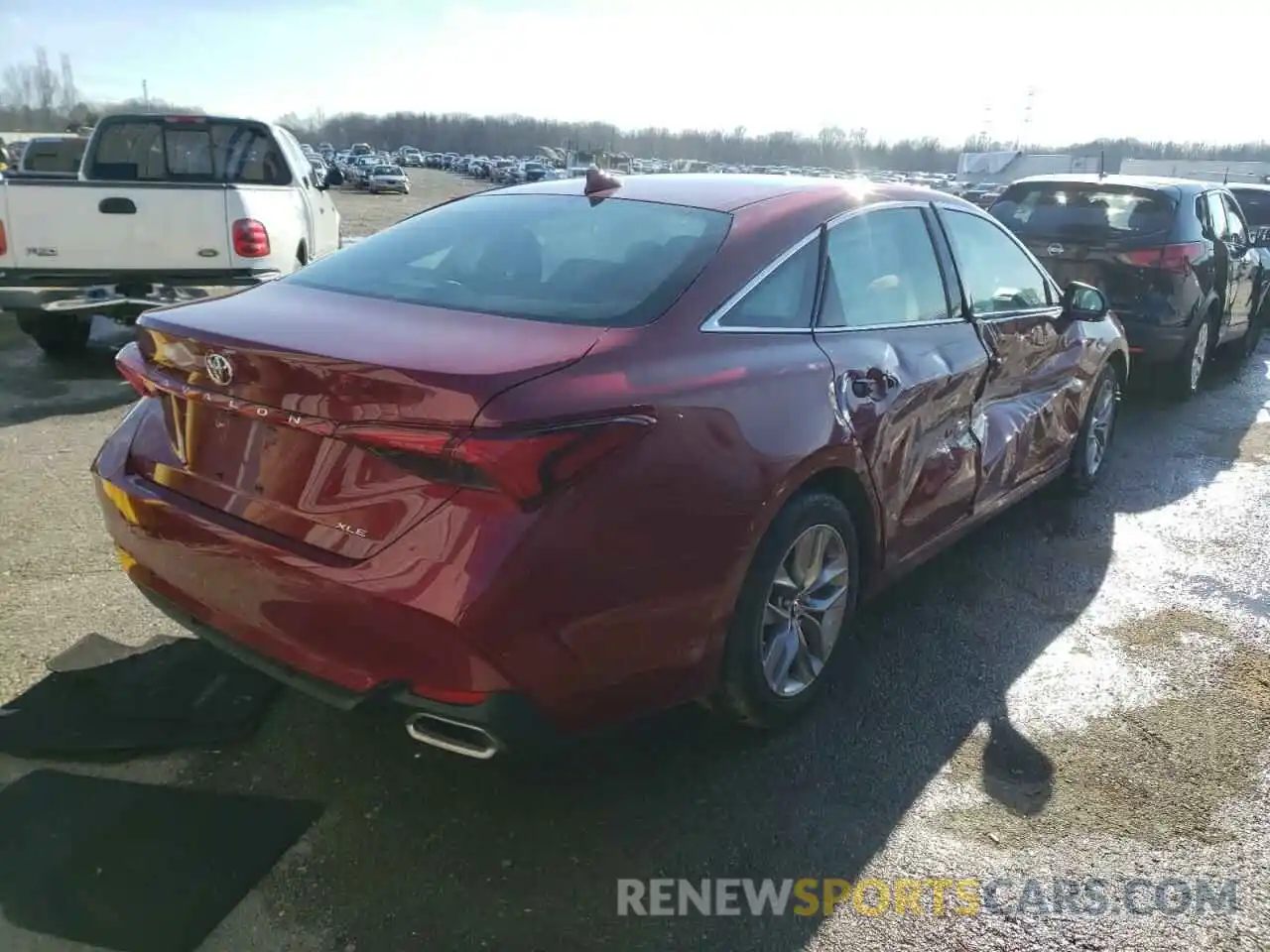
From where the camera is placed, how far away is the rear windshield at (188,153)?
9.09 meters

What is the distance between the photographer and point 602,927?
92.7 inches

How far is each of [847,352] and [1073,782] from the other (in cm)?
148

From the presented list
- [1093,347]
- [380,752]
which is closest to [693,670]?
[380,752]

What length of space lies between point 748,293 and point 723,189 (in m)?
0.73

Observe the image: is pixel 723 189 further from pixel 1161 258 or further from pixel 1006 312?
pixel 1161 258

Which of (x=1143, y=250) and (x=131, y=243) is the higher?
(x=1143, y=250)

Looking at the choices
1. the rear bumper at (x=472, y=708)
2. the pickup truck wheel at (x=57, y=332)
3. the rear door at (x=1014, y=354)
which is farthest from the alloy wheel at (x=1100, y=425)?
the pickup truck wheel at (x=57, y=332)

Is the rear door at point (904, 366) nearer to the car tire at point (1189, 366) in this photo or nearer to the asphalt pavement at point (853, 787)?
the asphalt pavement at point (853, 787)

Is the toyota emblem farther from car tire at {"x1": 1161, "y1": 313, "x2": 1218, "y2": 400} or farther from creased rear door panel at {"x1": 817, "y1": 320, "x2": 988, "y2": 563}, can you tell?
car tire at {"x1": 1161, "y1": 313, "x2": 1218, "y2": 400}

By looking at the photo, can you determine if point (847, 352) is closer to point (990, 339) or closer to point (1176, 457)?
point (990, 339)

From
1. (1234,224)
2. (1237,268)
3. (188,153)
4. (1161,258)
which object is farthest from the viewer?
(188,153)

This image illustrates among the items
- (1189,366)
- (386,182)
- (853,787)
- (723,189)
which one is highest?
(386,182)

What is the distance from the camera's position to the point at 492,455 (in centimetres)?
214

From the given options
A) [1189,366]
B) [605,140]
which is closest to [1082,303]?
[1189,366]
